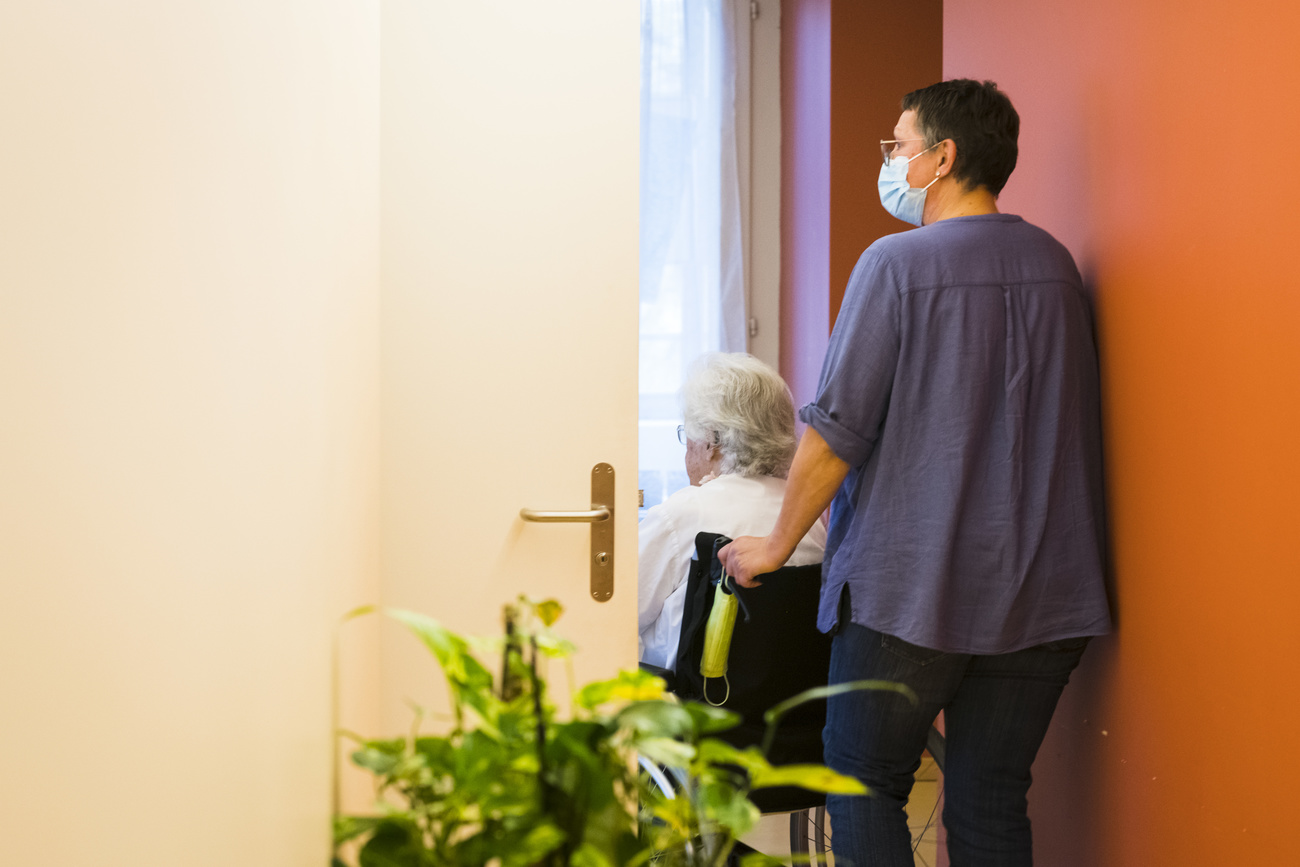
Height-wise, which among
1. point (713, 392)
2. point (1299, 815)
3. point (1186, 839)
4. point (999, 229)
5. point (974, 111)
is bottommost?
point (1186, 839)

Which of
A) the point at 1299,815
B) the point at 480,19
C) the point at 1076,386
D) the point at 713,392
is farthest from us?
the point at 713,392

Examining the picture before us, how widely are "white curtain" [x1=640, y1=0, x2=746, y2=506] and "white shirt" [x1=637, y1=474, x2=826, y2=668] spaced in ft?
4.27

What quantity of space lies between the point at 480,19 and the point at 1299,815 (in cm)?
153

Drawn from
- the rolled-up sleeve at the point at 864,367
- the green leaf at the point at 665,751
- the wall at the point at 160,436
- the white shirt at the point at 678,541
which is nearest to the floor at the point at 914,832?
the white shirt at the point at 678,541

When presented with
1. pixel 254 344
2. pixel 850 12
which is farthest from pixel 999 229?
pixel 850 12

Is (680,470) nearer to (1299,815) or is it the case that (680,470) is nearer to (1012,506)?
(1012,506)

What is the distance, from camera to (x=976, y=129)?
1642mm

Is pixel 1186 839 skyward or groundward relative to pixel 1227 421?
groundward

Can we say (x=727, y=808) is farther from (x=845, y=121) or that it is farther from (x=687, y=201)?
(x=687, y=201)

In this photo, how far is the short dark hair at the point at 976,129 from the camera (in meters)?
1.64

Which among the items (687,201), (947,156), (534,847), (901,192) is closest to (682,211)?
(687,201)

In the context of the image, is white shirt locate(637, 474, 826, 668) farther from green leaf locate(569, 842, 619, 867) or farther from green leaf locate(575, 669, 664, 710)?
green leaf locate(569, 842, 619, 867)

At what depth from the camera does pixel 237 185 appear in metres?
0.56

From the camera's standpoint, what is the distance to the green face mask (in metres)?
1.92
